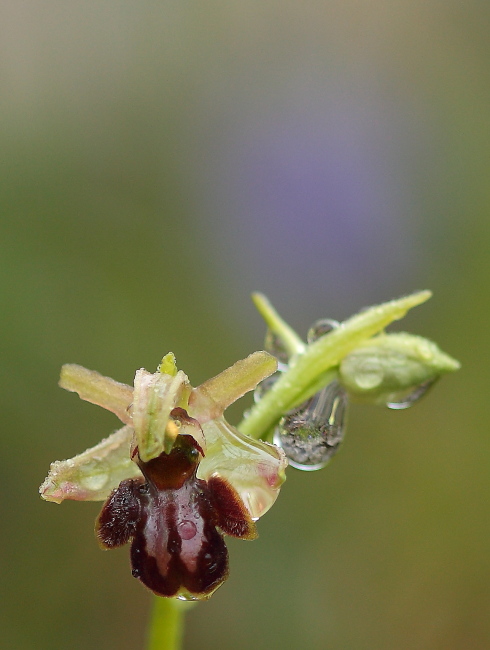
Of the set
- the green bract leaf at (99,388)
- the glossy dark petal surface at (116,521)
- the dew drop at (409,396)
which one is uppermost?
the green bract leaf at (99,388)

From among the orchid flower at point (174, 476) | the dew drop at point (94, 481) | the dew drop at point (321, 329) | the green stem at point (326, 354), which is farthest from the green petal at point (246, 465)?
the dew drop at point (321, 329)

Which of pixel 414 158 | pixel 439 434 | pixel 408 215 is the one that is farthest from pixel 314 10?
pixel 439 434

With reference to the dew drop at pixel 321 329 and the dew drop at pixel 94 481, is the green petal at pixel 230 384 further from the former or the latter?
the dew drop at pixel 321 329

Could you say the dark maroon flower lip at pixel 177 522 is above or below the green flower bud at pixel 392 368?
below

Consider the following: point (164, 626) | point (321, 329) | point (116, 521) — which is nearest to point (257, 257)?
point (321, 329)

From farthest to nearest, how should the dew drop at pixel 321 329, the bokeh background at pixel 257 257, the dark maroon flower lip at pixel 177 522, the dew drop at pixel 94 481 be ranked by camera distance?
the bokeh background at pixel 257 257 < the dew drop at pixel 321 329 < the dew drop at pixel 94 481 < the dark maroon flower lip at pixel 177 522

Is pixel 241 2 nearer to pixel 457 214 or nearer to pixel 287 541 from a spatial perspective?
pixel 457 214
